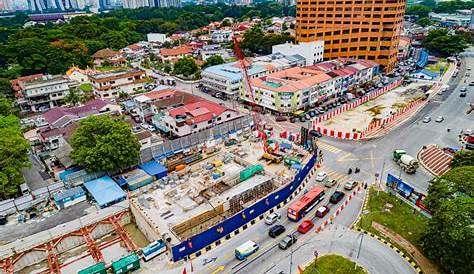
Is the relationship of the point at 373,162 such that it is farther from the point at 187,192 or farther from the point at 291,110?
the point at 187,192

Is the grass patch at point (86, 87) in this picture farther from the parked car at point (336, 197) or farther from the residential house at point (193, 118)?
the parked car at point (336, 197)

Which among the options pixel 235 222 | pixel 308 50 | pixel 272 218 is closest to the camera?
pixel 235 222

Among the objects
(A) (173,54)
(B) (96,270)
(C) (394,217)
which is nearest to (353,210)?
(C) (394,217)

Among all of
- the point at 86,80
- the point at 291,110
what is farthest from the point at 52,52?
the point at 291,110

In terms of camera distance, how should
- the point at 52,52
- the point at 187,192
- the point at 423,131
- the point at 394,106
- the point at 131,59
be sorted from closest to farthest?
the point at 187,192
the point at 423,131
the point at 394,106
the point at 52,52
the point at 131,59

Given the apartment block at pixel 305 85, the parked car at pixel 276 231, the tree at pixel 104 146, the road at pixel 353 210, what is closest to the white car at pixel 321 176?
the road at pixel 353 210

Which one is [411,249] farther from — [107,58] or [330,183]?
[107,58]

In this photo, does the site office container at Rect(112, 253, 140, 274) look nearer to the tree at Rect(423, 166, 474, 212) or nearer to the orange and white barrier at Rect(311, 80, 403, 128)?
the tree at Rect(423, 166, 474, 212)
